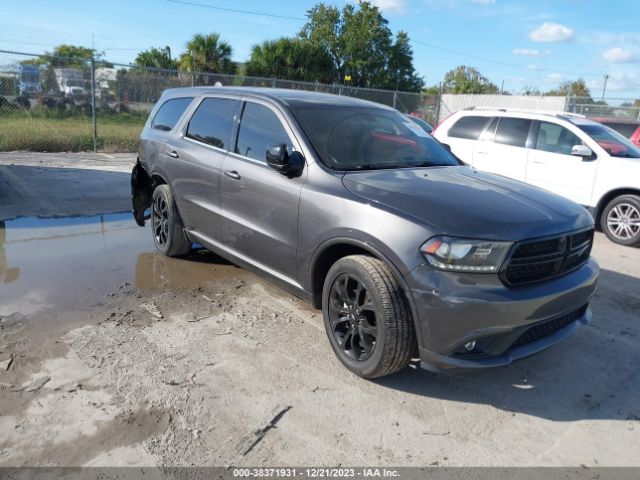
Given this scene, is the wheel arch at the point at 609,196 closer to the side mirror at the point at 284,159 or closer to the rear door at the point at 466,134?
the rear door at the point at 466,134

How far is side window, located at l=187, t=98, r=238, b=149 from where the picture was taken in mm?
4605

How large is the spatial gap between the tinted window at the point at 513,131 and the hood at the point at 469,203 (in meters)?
4.87

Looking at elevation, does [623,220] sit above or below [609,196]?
below

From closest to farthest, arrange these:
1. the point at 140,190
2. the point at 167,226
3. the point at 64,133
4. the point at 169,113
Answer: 1. the point at 167,226
2. the point at 169,113
3. the point at 140,190
4. the point at 64,133

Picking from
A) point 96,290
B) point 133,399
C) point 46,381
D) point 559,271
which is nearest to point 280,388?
point 133,399

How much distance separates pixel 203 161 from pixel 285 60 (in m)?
32.2

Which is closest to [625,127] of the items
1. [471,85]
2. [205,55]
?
[205,55]

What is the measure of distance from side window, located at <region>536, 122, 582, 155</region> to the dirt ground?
3.45 metres

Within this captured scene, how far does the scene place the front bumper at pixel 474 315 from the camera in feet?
9.38

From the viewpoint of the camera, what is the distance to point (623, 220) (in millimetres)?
7316

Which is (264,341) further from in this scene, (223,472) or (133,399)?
(223,472)

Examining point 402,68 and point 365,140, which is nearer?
point 365,140

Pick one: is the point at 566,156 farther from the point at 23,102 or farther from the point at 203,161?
the point at 23,102

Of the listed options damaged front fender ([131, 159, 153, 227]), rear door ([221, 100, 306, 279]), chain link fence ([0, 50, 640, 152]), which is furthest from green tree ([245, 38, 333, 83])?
rear door ([221, 100, 306, 279])
